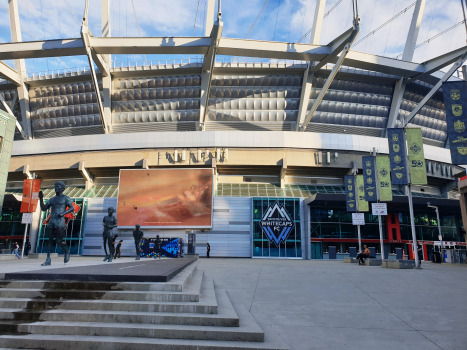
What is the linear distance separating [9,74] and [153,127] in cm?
1878

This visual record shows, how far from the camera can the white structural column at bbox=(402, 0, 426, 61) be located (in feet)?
134

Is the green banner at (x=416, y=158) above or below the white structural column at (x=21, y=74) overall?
below

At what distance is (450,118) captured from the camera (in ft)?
54.4

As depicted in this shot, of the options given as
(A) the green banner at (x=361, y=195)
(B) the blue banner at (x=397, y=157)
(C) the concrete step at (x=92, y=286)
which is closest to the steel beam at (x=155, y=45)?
(A) the green banner at (x=361, y=195)

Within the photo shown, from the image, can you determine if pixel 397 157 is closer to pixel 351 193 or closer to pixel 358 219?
pixel 358 219

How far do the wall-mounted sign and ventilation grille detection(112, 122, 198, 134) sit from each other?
1502 cm

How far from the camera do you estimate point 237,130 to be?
4269 centimetres

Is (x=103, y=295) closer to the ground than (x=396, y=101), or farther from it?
closer to the ground

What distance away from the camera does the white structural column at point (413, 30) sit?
4075 centimetres

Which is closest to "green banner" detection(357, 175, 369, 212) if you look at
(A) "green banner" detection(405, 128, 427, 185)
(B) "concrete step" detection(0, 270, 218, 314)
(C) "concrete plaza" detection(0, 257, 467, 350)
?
(A) "green banner" detection(405, 128, 427, 185)

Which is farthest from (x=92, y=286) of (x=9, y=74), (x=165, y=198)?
(x=9, y=74)

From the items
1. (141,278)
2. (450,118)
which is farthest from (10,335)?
(450,118)

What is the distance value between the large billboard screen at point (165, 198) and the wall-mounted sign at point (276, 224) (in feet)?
20.9

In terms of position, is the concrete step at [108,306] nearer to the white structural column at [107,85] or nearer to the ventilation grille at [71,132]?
the white structural column at [107,85]
